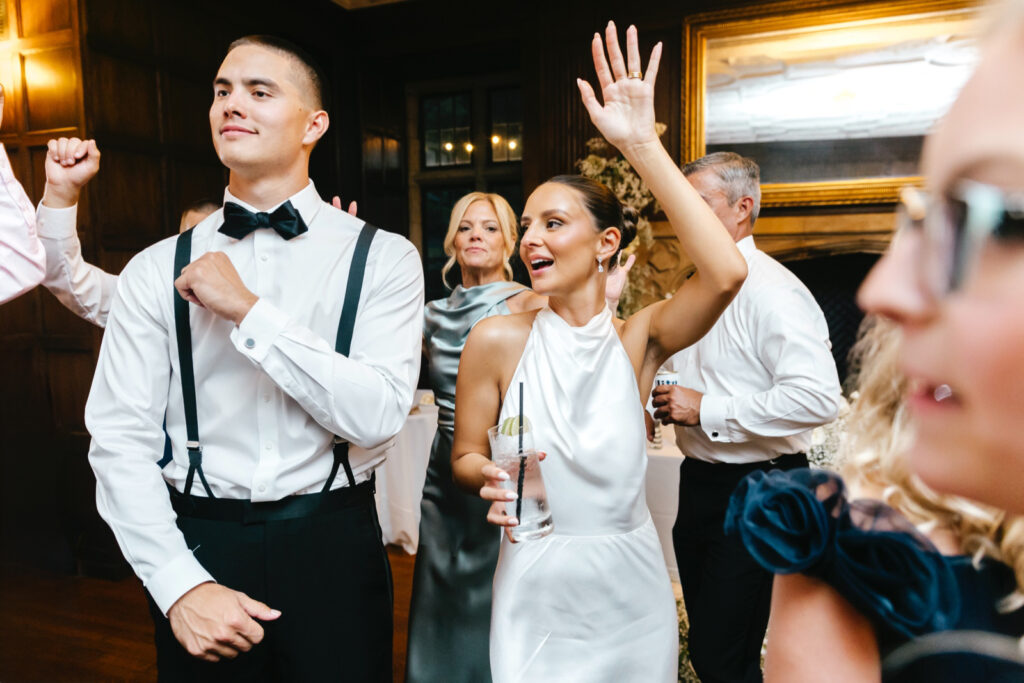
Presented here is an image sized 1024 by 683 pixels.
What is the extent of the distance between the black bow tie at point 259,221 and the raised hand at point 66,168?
2.02ft

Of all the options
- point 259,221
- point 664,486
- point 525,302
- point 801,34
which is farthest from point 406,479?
point 801,34

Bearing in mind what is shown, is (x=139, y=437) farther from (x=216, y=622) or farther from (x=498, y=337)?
(x=498, y=337)

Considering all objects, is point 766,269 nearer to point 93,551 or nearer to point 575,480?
point 575,480

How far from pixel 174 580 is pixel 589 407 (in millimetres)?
859

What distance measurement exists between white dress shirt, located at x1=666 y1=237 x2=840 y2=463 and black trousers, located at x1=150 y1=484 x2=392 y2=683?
109cm

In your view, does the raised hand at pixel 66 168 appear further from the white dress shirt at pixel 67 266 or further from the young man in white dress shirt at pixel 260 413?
the young man in white dress shirt at pixel 260 413

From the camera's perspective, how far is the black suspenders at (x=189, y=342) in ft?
4.32

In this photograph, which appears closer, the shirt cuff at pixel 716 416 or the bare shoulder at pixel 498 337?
the bare shoulder at pixel 498 337

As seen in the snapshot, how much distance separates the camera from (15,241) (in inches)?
55.6

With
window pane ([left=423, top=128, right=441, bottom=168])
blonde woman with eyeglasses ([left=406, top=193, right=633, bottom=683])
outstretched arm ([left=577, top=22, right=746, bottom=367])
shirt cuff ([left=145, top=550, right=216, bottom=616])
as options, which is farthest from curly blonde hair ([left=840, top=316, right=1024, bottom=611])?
window pane ([left=423, top=128, right=441, bottom=168])

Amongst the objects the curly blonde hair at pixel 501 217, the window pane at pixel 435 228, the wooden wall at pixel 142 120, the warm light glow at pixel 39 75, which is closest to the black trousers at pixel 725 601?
the curly blonde hair at pixel 501 217

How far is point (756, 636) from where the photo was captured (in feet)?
6.28

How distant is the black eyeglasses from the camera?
29cm

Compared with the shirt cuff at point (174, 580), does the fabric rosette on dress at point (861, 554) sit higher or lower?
higher
